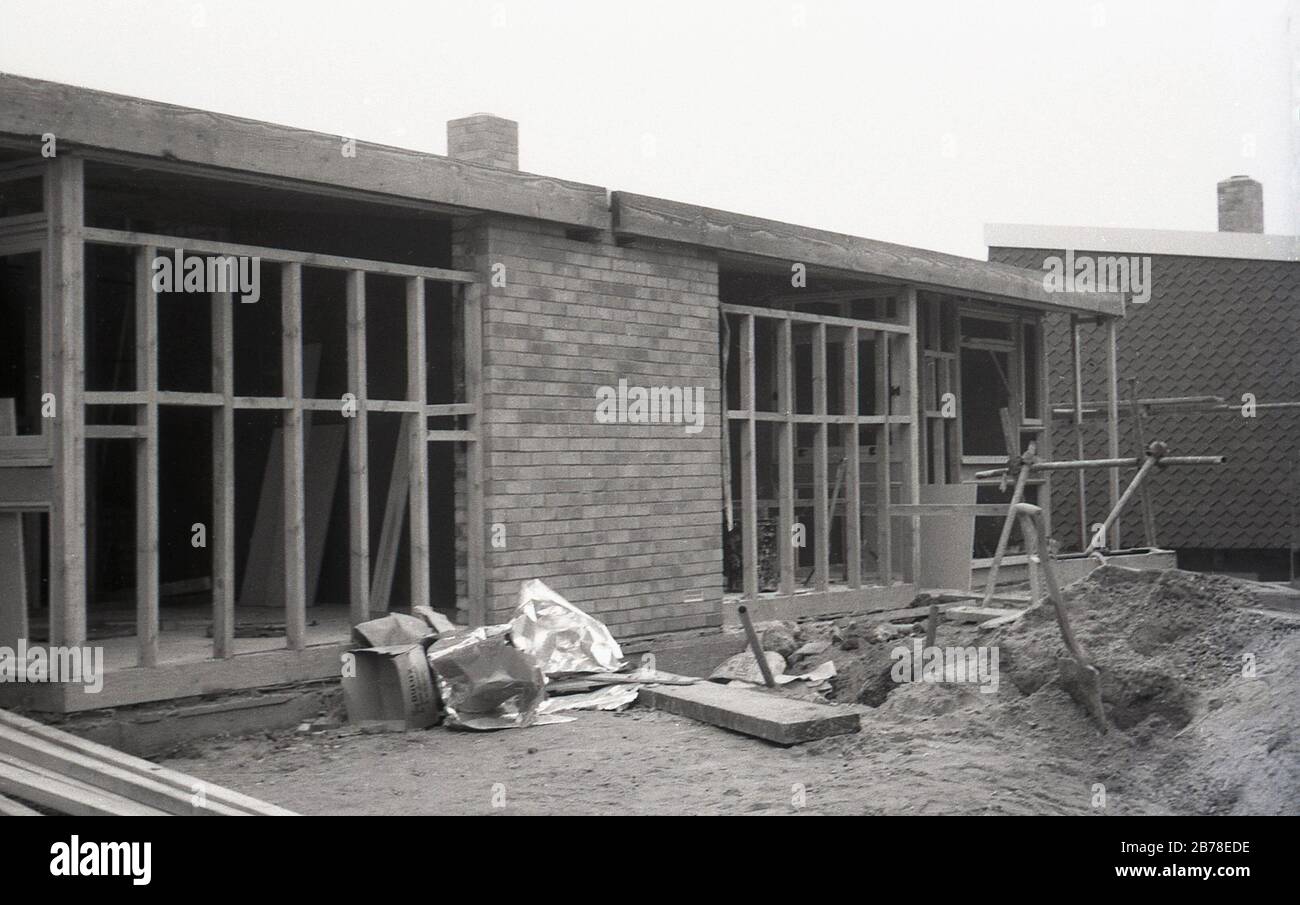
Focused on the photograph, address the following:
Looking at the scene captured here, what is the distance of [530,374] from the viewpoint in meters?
9.13

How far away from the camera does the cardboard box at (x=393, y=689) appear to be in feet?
25.7

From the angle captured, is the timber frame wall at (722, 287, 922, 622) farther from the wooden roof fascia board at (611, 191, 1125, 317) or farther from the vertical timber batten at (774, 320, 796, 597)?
the wooden roof fascia board at (611, 191, 1125, 317)

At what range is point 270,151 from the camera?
293 inches

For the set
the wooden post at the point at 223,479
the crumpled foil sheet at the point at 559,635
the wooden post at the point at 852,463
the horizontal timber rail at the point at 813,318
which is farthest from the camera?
the wooden post at the point at 852,463

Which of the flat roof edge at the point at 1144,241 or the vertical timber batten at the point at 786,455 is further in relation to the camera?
the flat roof edge at the point at 1144,241

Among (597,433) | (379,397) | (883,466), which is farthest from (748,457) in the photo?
(379,397)

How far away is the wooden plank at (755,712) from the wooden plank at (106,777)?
310 centimetres

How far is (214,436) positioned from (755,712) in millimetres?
3559

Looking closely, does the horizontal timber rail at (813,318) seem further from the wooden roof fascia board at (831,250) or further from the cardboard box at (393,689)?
the cardboard box at (393,689)

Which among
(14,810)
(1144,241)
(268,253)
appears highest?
(1144,241)

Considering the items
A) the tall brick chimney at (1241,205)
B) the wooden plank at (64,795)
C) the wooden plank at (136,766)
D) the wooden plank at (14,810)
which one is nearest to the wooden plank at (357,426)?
the wooden plank at (136,766)

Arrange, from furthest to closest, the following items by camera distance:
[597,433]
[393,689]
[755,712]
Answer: [597,433] → [393,689] → [755,712]

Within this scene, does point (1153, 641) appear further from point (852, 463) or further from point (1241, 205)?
point (1241, 205)
